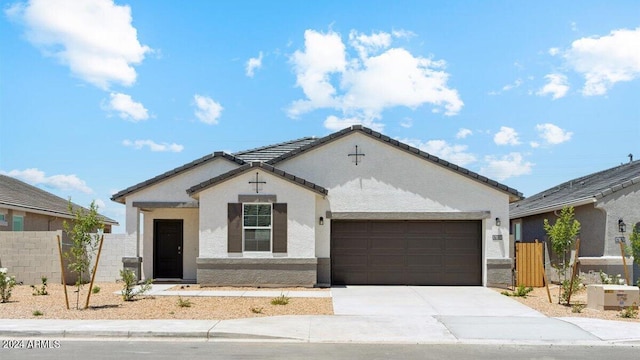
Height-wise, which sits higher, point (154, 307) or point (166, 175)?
point (166, 175)

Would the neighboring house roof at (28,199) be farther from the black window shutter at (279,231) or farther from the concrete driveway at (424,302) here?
the concrete driveway at (424,302)

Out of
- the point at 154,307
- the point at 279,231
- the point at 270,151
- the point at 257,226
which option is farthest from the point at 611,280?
the point at 270,151

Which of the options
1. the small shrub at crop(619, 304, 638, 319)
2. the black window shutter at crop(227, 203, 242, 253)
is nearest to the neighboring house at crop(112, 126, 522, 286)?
the black window shutter at crop(227, 203, 242, 253)

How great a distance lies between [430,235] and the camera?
1950 cm

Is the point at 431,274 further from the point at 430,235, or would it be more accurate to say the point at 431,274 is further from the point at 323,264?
the point at 323,264

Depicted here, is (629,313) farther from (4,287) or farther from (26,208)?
(26,208)

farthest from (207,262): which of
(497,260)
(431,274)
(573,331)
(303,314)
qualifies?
(573,331)

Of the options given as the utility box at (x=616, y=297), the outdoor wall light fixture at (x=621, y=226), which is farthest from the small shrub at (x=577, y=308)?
the outdoor wall light fixture at (x=621, y=226)

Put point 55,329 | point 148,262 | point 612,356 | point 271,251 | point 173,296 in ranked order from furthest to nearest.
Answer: point 148,262, point 271,251, point 173,296, point 55,329, point 612,356

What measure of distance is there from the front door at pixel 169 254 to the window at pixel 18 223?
709 centimetres

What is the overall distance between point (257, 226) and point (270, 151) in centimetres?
566

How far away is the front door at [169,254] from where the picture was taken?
69.0 feet

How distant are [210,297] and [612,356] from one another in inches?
385

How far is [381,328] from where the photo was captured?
39.4ft
